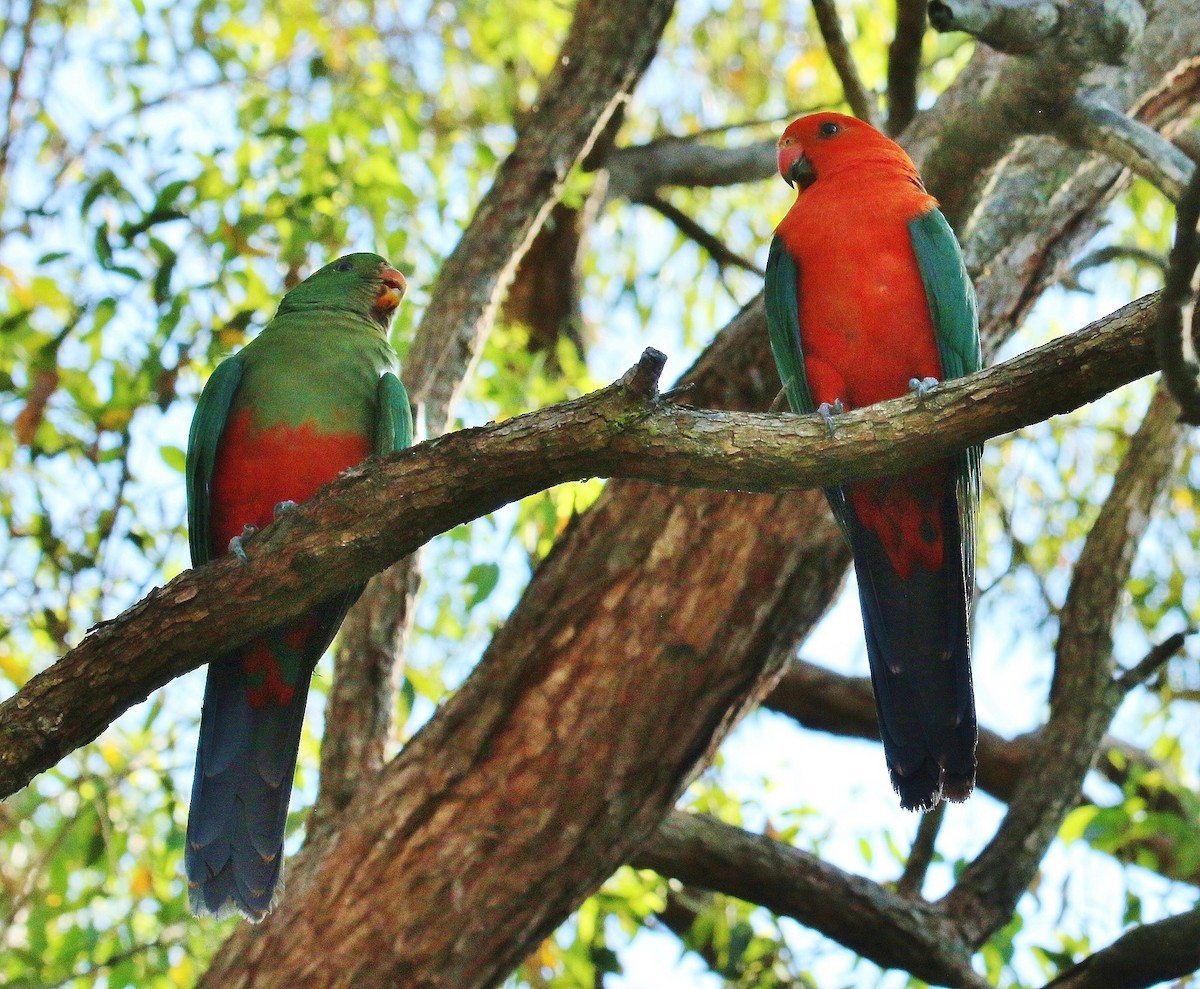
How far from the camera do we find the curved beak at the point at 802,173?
13.1ft

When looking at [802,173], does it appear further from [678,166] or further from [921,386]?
[678,166]

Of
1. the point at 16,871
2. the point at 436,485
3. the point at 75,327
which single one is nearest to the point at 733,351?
the point at 436,485

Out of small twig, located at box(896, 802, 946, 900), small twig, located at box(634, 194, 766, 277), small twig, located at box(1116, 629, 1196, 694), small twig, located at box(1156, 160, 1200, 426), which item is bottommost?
small twig, located at box(1156, 160, 1200, 426)

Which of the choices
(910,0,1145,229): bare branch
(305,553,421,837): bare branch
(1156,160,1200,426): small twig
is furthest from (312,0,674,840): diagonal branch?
(1156,160,1200,426): small twig

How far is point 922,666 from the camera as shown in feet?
10.6

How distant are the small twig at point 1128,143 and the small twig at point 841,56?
2.80 ft

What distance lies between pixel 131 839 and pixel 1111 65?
4496 mm

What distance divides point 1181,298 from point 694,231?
178 inches

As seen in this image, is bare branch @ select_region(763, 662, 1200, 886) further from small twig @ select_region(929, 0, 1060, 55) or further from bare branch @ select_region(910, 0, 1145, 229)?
small twig @ select_region(929, 0, 1060, 55)

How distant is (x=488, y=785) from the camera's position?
12.4ft

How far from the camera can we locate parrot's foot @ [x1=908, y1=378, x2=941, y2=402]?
95.7 inches

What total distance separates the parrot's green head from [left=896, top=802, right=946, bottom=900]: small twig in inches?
95.2

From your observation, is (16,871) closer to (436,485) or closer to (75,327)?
(75,327)

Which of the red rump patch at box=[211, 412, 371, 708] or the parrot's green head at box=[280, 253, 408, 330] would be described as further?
the parrot's green head at box=[280, 253, 408, 330]
